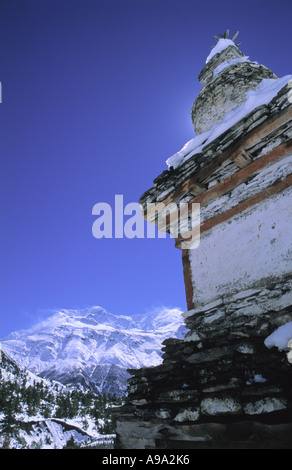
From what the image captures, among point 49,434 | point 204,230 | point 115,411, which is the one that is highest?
point 204,230

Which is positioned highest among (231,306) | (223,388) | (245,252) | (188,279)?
(245,252)

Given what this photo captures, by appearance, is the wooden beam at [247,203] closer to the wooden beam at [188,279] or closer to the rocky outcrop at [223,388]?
the wooden beam at [188,279]

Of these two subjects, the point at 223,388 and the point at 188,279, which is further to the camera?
the point at 188,279

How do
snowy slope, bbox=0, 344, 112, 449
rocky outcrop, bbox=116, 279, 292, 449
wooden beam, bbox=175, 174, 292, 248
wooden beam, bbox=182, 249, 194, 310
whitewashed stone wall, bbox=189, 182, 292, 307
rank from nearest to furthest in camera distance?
rocky outcrop, bbox=116, 279, 292, 449 → whitewashed stone wall, bbox=189, 182, 292, 307 → wooden beam, bbox=175, 174, 292, 248 → wooden beam, bbox=182, 249, 194, 310 → snowy slope, bbox=0, 344, 112, 449

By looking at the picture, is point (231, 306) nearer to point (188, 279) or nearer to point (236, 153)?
point (188, 279)

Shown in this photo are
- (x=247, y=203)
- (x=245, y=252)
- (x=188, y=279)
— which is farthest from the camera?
(x=188, y=279)

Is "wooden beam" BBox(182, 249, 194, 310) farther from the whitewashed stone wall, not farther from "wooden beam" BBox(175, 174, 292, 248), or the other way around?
"wooden beam" BBox(175, 174, 292, 248)

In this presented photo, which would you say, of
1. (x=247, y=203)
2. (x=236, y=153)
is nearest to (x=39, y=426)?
(x=247, y=203)

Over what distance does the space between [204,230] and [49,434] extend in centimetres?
3826

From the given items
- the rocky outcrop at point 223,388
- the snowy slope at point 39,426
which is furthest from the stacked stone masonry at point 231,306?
the snowy slope at point 39,426

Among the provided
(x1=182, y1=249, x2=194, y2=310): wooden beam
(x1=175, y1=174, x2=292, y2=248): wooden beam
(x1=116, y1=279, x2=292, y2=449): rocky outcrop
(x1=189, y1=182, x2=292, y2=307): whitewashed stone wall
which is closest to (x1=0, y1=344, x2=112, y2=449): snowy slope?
(x1=182, y1=249, x2=194, y2=310): wooden beam

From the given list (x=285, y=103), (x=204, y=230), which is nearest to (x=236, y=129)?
(x=285, y=103)
